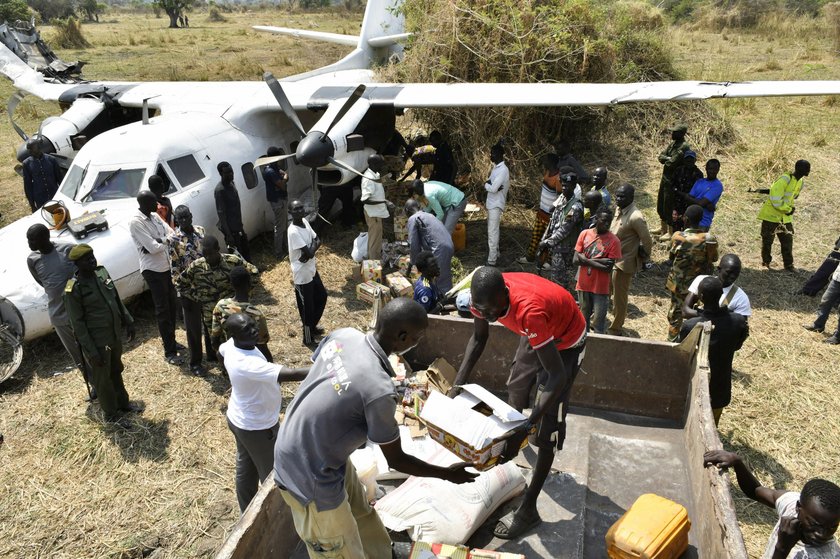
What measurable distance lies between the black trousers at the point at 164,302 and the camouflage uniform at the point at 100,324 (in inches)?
34.0

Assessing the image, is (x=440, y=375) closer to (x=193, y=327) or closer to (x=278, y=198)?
(x=193, y=327)

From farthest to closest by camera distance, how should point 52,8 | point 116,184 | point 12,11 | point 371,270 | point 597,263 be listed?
1. point 52,8
2. point 12,11
3. point 371,270
4. point 116,184
5. point 597,263

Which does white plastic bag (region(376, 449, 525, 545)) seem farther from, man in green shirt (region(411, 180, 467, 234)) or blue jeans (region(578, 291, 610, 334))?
man in green shirt (region(411, 180, 467, 234))

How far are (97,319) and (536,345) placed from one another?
A: 15.1 feet

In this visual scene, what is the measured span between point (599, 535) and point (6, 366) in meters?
7.06

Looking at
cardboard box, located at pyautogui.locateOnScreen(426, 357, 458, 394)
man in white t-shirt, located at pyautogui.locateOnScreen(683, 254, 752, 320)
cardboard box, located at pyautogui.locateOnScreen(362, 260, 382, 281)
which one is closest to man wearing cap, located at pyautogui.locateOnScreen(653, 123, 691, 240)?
man in white t-shirt, located at pyautogui.locateOnScreen(683, 254, 752, 320)

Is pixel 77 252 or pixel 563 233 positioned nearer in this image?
pixel 77 252

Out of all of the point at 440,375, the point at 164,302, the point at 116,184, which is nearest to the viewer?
the point at 440,375

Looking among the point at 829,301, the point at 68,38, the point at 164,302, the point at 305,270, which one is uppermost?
the point at 305,270

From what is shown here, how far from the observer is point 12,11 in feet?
124

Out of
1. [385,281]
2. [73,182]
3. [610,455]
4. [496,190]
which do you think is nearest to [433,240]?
[385,281]

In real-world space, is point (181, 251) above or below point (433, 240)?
below

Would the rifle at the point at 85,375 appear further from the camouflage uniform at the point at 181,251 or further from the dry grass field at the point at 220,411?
the camouflage uniform at the point at 181,251

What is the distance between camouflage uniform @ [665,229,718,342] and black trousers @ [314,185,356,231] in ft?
21.9
